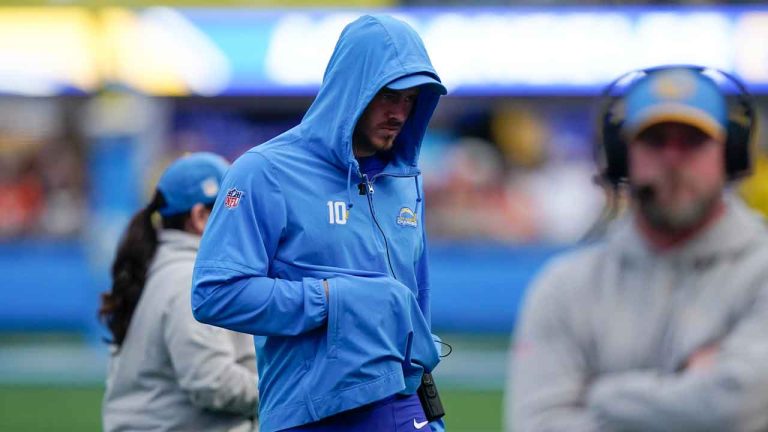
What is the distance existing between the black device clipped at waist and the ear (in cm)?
135

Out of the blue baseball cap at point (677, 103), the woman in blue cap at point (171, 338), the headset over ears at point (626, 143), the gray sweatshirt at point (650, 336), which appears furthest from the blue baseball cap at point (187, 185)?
the blue baseball cap at point (677, 103)

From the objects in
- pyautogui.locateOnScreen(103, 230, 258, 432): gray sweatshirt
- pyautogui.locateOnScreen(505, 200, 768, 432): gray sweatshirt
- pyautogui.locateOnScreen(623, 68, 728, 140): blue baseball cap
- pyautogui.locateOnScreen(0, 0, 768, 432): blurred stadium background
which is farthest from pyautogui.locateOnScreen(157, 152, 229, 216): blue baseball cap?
pyautogui.locateOnScreen(0, 0, 768, 432): blurred stadium background

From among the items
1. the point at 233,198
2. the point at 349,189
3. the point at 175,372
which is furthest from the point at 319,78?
the point at 233,198

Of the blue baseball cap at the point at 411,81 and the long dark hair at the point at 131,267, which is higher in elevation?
the blue baseball cap at the point at 411,81

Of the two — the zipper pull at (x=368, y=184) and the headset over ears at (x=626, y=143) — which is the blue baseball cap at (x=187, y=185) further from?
the headset over ears at (x=626, y=143)

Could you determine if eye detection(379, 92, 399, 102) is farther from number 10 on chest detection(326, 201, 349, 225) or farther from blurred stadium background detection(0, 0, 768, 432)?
blurred stadium background detection(0, 0, 768, 432)

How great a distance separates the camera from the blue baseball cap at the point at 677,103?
2.65 m

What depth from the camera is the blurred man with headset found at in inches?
102

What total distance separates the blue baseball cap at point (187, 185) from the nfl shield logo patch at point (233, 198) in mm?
1235

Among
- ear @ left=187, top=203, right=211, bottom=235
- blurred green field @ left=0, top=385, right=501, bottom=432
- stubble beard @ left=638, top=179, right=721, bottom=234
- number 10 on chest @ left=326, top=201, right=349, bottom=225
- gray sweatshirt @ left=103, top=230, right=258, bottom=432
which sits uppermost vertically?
stubble beard @ left=638, top=179, right=721, bottom=234

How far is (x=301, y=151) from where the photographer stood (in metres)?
4.38

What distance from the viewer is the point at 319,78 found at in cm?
1881

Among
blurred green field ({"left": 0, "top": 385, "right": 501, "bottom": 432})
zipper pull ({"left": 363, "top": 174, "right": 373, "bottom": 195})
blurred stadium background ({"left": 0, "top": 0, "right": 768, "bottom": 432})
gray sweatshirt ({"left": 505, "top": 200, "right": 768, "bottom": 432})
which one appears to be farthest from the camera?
blurred stadium background ({"left": 0, "top": 0, "right": 768, "bottom": 432})

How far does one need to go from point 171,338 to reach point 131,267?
455 millimetres
